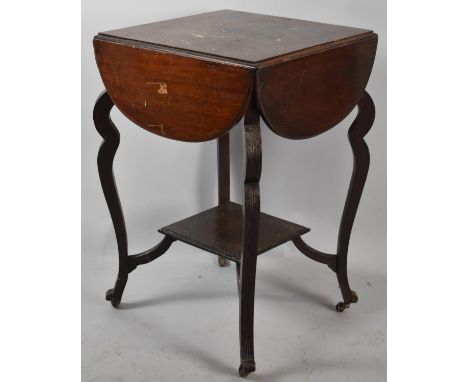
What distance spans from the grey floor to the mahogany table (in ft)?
0.49

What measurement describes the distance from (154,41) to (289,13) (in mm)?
797

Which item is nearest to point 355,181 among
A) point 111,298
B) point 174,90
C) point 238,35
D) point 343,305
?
point 343,305

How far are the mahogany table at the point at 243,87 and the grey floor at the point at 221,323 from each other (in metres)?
0.15

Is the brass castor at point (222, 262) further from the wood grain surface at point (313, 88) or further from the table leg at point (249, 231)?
the wood grain surface at point (313, 88)

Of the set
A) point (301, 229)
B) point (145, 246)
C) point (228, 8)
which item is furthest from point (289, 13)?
point (145, 246)

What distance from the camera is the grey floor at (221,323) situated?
2.44 meters

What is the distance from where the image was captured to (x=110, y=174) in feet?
8.53

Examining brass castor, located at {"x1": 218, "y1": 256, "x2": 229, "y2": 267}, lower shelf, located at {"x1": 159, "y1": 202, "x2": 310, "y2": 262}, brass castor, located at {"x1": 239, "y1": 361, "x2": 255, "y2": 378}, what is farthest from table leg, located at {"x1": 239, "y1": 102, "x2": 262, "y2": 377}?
brass castor, located at {"x1": 218, "y1": 256, "x2": 229, "y2": 267}

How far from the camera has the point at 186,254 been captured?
122 inches

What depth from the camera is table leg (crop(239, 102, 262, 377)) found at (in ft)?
7.04

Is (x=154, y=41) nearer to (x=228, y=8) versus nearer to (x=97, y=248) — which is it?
(x=228, y=8)

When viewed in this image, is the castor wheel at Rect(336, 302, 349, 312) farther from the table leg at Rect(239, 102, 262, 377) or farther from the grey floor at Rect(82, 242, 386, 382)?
the table leg at Rect(239, 102, 262, 377)

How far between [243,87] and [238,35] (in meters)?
0.33

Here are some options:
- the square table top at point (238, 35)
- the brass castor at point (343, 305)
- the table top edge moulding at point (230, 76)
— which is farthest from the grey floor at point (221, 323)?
the square table top at point (238, 35)
